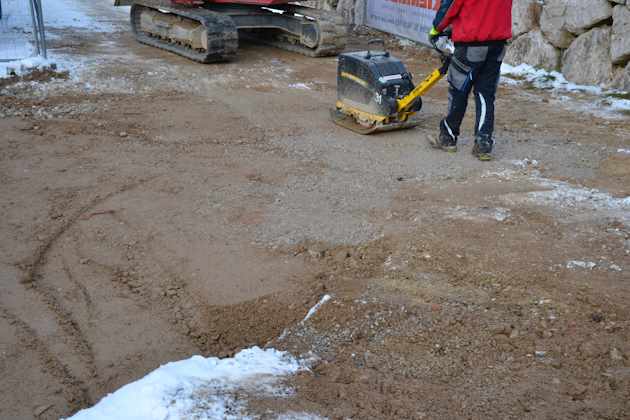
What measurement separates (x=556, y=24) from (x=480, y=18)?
13.7 feet

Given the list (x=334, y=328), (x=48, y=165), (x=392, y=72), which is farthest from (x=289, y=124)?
(x=334, y=328)

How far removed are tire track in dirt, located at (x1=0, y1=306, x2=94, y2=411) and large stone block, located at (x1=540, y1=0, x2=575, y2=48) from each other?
331 inches

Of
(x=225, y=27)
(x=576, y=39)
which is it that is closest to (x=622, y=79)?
(x=576, y=39)

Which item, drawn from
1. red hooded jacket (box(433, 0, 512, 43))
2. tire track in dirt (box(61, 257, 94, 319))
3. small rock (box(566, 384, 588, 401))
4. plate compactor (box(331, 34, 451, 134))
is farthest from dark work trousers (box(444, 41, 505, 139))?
tire track in dirt (box(61, 257, 94, 319))

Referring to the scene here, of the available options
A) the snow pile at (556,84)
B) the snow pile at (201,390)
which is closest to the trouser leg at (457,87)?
the snow pile at (556,84)

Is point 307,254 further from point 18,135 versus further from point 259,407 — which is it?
point 18,135

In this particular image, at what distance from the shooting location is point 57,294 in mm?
4410

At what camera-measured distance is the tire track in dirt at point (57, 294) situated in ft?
12.7

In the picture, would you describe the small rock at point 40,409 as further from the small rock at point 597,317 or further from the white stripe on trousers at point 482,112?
the white stripe on trousers at point 482,112

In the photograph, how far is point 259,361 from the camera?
347 centimetres

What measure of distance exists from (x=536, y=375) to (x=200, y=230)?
8.87 ft

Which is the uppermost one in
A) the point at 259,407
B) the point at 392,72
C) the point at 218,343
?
the point at 392,72

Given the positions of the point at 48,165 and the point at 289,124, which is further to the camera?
the point at 289,124

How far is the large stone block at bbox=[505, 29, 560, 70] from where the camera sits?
995 cm
